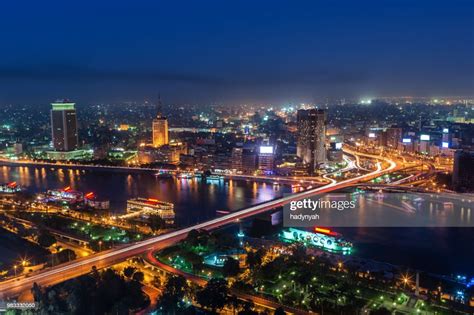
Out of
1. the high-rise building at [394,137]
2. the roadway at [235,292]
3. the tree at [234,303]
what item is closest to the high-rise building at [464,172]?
the roadway at [235,292]

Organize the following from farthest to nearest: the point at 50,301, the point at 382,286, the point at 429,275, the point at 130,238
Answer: the point at 130,238, the point at 429,275, the point at 382,286, the point at 50,301

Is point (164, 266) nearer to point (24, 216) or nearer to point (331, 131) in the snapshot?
point (24, 216)

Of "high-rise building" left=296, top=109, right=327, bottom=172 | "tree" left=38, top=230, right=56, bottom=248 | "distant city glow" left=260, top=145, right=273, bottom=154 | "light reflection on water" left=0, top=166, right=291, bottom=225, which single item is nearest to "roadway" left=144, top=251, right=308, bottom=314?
"tree" left=38, top=230, right=56, bottom=248

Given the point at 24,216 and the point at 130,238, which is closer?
the point at 130,238

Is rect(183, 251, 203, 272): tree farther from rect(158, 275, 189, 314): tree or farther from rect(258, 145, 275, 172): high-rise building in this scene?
rect(258, 145, 275, 172): high-rise building

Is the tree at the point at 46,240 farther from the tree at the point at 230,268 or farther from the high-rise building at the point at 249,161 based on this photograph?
the high-rise building at the point at 249,161

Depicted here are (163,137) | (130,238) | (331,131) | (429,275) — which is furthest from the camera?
(331,131)

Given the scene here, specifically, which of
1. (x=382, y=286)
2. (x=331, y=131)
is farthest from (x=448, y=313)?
(x=331, y=131)
